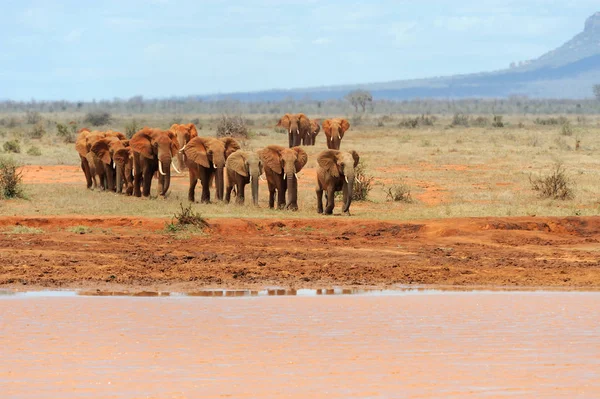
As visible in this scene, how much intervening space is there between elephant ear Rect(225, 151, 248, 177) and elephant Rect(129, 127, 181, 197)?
1612mm

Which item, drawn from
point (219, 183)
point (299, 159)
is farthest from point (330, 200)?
point (219, 183)

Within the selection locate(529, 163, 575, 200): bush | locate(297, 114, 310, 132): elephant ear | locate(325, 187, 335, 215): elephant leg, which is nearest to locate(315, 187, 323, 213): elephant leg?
locate(325, 187, 335, 215): elephant leg

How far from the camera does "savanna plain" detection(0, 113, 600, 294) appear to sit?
15617mm

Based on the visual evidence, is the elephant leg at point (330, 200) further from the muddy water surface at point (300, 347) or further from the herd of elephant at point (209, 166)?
the muddy water surface at point (300, 347)

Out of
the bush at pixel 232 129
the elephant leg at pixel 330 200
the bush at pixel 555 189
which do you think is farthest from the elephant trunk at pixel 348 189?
the bush at pixel 232 129

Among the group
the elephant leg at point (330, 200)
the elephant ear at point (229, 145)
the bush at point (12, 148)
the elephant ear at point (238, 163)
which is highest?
the elephant ear at point (229, 145)

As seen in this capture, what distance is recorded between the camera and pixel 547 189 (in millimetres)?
27234

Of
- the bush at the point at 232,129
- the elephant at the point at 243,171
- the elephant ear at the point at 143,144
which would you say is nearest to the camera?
the elephant at the point at 243,171

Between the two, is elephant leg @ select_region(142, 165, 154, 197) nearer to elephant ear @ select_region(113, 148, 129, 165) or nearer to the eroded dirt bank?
elephant ear @ select_region(113, 148, 129, 165)

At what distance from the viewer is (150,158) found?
85.8 ft

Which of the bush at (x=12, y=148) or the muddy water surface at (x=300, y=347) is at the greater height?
the muddy water surface at (x=300, y=347)

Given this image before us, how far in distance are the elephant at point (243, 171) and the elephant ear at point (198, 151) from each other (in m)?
0.67

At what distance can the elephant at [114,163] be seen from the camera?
88.6 feet

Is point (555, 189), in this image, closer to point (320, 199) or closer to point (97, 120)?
point (320, 199)
